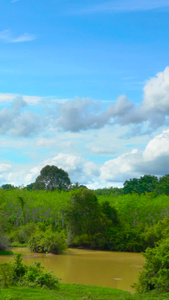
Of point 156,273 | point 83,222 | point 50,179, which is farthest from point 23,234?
point 50,179

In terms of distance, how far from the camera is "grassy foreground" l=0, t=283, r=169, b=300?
40.1 feet

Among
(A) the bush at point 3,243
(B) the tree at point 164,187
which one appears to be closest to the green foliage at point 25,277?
(A) the bush at point 3,243

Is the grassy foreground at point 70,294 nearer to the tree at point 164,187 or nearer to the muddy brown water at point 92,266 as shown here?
the muddy brown water at point 92,266

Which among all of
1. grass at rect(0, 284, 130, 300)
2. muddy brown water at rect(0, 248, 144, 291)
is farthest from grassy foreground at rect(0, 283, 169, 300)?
muddy brown water at rect(0, 248, 144, 291)

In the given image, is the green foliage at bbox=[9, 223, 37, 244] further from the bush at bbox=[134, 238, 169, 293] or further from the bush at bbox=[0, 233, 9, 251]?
the bush at bbox=[134, 238, 169, 293]

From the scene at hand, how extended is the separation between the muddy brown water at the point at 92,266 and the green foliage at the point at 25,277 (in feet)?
9.80

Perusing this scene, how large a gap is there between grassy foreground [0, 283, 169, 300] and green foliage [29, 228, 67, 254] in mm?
17223

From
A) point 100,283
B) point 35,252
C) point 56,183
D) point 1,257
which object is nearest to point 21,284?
point 100,283

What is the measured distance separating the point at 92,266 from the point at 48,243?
24.3 feet

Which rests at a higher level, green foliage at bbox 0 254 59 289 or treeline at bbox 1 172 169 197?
treeline at bbox 1 172 169 197

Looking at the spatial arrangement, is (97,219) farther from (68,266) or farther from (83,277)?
(83,277)

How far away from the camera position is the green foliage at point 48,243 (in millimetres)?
32938

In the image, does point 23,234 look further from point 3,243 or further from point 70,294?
point 70,294

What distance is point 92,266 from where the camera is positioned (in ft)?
87.0
